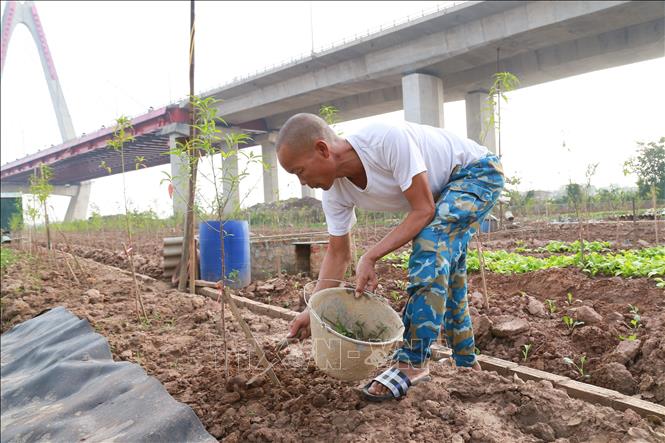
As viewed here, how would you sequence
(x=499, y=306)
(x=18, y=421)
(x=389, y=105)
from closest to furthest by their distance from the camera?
(x=18, y=421) → (x=499, y=306) → (x=389, y=105)

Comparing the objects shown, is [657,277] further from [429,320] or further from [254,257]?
[254,257]

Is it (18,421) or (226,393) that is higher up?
(226,393)

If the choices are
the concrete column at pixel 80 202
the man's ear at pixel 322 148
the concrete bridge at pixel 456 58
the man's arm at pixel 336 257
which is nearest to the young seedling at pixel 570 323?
the man's arm at pixel 336 257

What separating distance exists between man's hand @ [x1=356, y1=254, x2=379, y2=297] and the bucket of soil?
16cm

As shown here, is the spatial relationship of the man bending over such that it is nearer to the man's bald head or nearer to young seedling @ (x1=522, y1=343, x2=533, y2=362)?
the man's bald head

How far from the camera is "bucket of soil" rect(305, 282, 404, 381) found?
1.73 metres

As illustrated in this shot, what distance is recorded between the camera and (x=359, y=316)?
Result: 2.09m

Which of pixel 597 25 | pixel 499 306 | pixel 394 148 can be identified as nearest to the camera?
pixel 394 148

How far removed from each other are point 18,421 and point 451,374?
2.32 meters

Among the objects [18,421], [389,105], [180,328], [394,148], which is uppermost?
[389,105]

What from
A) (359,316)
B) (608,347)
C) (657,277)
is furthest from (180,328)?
(657,277)

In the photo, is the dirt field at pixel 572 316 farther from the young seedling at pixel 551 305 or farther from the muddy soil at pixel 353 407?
the muddy soil at pixel 353 407

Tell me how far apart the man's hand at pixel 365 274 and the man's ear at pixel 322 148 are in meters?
0.41

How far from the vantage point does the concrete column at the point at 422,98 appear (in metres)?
14.6
